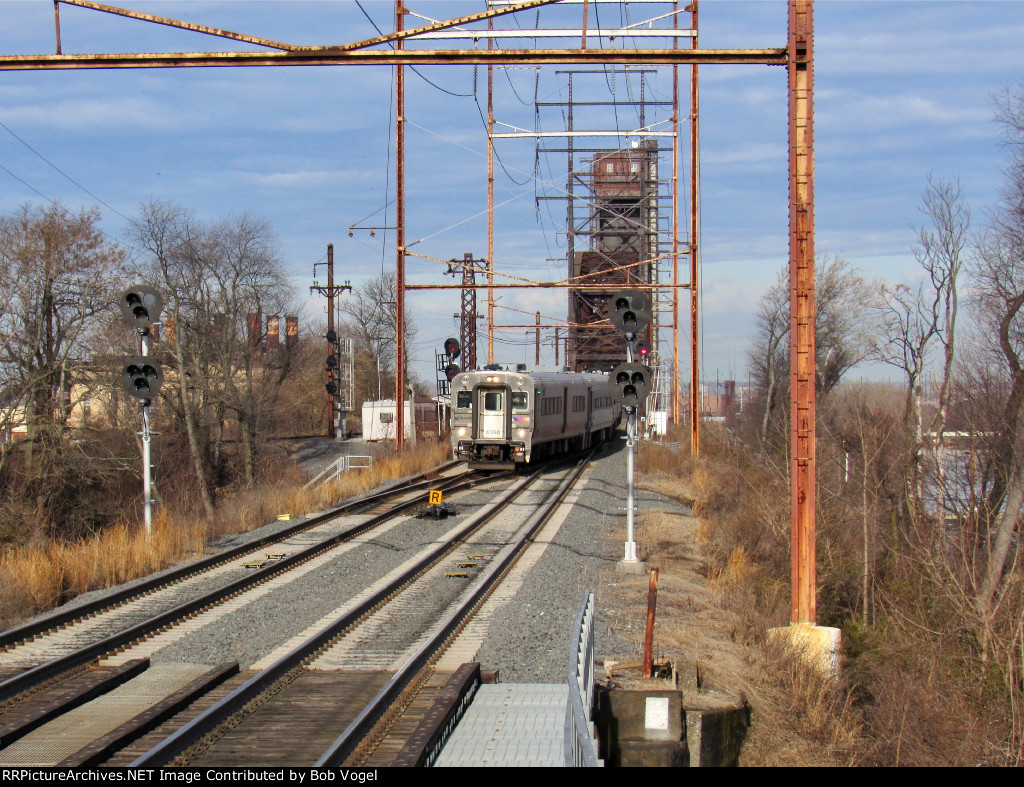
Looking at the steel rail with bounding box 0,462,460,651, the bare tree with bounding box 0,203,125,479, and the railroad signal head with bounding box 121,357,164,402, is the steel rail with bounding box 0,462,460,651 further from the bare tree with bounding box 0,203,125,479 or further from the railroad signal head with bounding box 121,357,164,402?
the bare tree with bounding box 0,203,125,479

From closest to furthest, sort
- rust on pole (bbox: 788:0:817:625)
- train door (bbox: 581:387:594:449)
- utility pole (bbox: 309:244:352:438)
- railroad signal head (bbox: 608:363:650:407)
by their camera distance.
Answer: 1. rust on pole (bbox: 788:0:817:625)
2. railroad signal head (bbox: 608:363:650:407)
3. train door (bbox: 581:387:594:449)
4. utility pole (bbox: 309:244:352:438)

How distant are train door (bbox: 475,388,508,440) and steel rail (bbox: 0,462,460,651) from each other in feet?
22.1

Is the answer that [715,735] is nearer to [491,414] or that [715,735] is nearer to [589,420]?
[491,414]

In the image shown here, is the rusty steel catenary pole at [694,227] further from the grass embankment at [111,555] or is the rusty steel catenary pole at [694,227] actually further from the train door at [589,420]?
the grass embankment at [111,555]

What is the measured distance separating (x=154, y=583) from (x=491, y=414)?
1478 cm

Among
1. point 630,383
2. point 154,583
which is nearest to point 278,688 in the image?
point 154,583

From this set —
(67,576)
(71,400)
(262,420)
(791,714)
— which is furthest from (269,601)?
(262,420)

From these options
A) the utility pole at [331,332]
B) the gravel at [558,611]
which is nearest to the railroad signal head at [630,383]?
the gravel at [558,611]

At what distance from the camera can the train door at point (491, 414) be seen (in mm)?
25406

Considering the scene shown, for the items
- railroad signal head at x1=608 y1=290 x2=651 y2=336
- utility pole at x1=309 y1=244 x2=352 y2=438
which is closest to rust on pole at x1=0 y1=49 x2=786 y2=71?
railroad signal head at x1=608 y1=290 x2=651 y2=336

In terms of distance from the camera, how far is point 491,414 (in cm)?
2552

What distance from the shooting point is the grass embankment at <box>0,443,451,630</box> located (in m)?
10.5

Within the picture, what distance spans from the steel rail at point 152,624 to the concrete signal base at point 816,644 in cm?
616
